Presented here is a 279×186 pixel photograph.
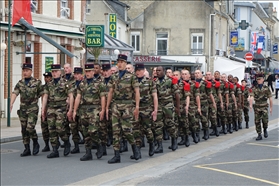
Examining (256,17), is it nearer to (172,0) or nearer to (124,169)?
(172,0)

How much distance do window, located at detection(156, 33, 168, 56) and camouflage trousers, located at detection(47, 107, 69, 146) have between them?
40327 millimetres

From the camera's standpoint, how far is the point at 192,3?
5316 cm

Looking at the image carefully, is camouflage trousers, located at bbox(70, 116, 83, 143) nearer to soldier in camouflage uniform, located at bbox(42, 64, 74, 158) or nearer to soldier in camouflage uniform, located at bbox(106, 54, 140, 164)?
soldier in camouflage uniform, located at bbox(42, 64, 74, 158)

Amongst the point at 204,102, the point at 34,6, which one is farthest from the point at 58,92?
the point at 34,6

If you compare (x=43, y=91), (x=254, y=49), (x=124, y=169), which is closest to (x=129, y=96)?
(x=124, y=169)

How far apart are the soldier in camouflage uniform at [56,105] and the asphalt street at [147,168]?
1.87 ft

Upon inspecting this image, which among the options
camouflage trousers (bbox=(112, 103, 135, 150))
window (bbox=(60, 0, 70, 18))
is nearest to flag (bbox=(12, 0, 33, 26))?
window (bbox=(60, 0, 70, 18))

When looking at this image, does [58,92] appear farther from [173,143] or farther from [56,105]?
[173,143]

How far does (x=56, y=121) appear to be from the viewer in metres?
13.9

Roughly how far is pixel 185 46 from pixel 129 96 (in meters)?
41.1

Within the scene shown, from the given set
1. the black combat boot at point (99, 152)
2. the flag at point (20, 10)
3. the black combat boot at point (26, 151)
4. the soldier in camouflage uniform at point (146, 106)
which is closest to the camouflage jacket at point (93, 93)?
the soldier in camouflage uniform at point (146, 106)

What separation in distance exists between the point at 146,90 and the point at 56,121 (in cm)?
203

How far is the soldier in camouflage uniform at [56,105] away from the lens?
13.9 meters

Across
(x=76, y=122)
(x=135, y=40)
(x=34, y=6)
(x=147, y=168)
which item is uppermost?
(x=135, y=40)
